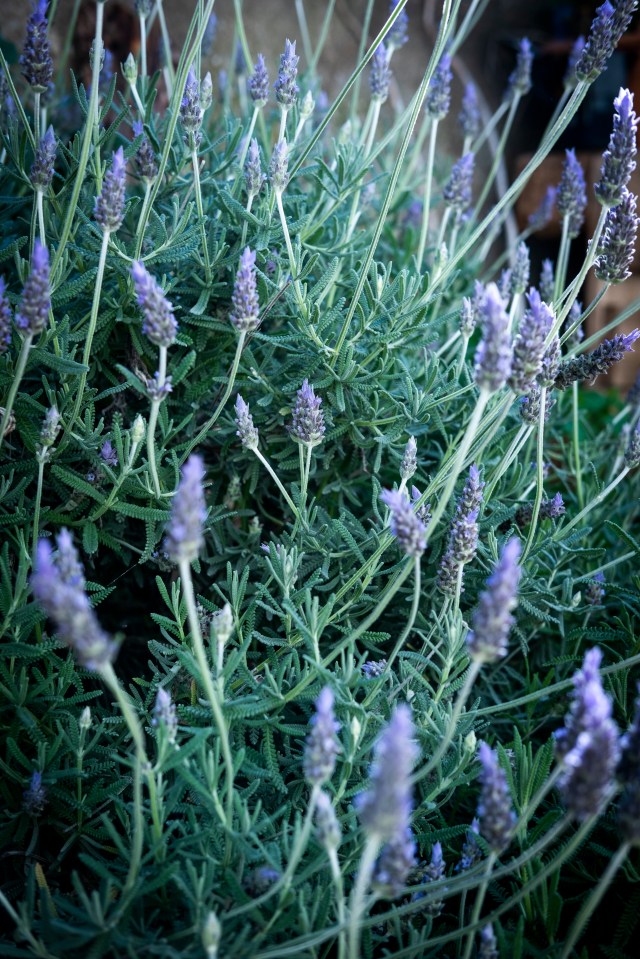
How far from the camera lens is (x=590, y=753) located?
0.75 m

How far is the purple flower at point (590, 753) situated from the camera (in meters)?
0.75

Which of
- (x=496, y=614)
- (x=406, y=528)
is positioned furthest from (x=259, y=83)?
(x=496, y=614)

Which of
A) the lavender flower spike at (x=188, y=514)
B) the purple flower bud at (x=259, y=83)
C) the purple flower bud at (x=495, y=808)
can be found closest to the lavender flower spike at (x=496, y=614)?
the purple flower bud at (x=495, y=808)

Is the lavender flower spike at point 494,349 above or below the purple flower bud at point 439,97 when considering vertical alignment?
below

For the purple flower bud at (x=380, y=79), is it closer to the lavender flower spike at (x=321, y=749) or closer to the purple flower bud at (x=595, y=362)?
the purple flower bud at (x=595, y=362)

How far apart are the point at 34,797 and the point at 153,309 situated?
68cm

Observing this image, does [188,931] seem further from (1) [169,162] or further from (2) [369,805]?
(1) [169,162]

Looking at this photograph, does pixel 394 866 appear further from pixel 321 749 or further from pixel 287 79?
pixel 287 79

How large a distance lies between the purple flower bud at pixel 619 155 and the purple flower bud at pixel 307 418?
50 cm

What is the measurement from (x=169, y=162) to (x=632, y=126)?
32.3 inches

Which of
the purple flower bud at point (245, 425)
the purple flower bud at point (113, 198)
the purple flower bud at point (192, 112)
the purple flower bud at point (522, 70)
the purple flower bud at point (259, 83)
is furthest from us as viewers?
the purple flower bud at point (522, 70)

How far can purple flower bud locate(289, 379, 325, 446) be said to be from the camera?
125 centimetres

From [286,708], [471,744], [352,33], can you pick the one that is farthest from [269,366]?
[352,33]

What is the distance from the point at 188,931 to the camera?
0.94 m
